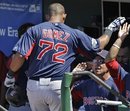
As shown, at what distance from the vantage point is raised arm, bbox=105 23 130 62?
5006mm

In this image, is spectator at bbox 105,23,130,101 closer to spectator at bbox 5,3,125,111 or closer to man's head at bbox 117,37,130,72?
spectator at bbox 5,3,125,111

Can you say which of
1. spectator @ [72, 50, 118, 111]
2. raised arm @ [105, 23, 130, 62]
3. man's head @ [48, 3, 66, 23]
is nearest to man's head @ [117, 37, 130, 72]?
spectator @ [72, 50, 118, 111]

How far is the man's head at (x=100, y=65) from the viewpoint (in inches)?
203

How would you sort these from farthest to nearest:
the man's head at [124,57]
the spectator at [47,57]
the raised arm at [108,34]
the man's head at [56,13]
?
the man's head at [124,57], the raised arm at [108,34], the man's head at [56,13], the spectator at [47,57]

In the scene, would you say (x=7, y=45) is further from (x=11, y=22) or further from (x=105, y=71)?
(x=105, y=71)

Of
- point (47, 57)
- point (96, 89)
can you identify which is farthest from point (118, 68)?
point (47, 57)

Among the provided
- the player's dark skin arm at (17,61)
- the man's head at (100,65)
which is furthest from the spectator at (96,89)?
the player's dark skin arm at (17,61)

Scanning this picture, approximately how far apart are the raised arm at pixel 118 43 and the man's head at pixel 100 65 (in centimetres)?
7

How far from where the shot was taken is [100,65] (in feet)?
17.2

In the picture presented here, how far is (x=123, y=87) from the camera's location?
522 cm

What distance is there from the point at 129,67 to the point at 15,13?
1950 mm

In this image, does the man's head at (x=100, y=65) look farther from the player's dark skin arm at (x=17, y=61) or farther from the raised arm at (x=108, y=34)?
the player's dark skin arm at (x=17, y=61)

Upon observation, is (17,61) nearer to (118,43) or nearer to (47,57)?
(47,57)

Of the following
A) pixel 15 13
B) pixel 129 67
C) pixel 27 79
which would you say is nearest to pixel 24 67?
pixel 27 79
